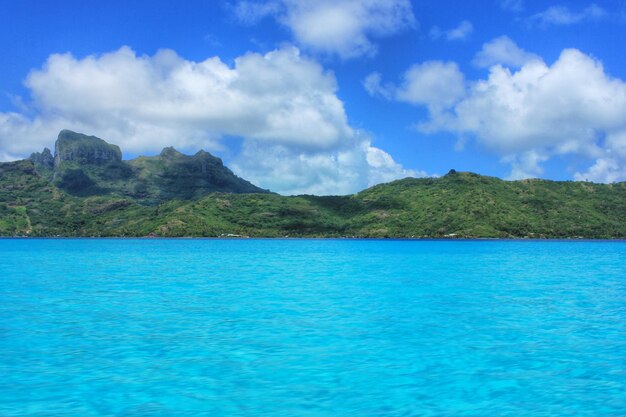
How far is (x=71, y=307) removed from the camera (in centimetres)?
4378

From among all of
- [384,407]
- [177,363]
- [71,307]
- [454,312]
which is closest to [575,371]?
[384,407]

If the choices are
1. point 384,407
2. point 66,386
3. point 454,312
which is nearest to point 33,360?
point 66,386

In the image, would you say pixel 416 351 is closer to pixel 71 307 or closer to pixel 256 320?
pixel 256 320

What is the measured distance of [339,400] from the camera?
20.6m

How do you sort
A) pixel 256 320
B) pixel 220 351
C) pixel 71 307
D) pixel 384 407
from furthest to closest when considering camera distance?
pixel 71 307
pixel 256 320
pixel 220 351
pixel 384 407

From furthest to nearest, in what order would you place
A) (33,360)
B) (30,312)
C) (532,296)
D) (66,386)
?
1. (532,296)
2. (30,312)
3. (33,360)
4. (66,386)

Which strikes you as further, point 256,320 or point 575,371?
point 256,320

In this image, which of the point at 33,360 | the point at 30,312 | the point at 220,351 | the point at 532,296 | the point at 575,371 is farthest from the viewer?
the point at 532,296

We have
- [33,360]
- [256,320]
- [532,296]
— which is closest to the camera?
[33,360]

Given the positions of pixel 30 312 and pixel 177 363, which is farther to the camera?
pixel 30 312

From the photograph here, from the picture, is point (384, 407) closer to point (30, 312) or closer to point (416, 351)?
point (416, 351)

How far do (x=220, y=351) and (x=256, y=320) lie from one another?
9.78 metres

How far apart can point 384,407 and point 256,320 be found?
1990cm

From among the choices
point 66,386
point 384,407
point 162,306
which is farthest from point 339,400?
point 162,306
